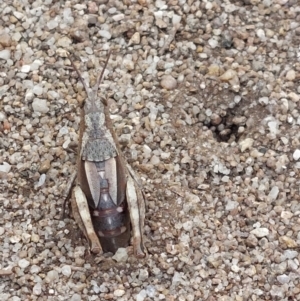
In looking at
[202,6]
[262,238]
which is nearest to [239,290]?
[262,238]

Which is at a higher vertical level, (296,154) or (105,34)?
(105,34)

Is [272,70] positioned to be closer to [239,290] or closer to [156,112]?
[156,112]

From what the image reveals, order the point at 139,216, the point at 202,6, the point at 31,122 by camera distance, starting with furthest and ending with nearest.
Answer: the point at 202,6, the point at 31,122, the point at 139,216

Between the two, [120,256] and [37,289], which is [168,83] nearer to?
[120,256]

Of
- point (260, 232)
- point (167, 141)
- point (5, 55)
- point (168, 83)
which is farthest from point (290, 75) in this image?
point (5, 55)

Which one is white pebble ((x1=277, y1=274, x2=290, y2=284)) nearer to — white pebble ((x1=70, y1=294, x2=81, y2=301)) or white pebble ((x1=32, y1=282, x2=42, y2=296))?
white pebble ((x1=70, y1=294, x2=81, y2=301))

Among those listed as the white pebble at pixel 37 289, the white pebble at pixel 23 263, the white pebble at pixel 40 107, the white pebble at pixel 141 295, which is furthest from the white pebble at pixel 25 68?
the white pebble at pixel 141 295
